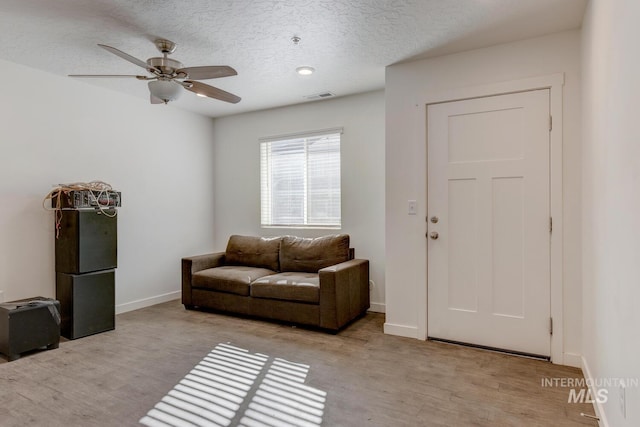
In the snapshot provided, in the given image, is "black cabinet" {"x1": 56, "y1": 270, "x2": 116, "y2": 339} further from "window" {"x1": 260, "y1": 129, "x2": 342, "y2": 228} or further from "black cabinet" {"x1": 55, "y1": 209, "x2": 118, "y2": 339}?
"window" {"x1": 260, "y1": 129, "x2": 342, "y2": 228}

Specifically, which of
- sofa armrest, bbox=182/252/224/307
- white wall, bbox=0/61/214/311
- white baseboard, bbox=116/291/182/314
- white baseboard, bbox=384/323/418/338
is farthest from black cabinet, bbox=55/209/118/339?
white baseboard, bbox=384/323/418/338

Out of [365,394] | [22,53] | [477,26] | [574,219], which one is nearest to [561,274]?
[574,219]

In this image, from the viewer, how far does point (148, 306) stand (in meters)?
4.46

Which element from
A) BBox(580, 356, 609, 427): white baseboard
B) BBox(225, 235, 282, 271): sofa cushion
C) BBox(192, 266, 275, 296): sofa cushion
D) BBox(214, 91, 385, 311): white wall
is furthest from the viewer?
BBox(225, 235, 282, 271): sofa cushion

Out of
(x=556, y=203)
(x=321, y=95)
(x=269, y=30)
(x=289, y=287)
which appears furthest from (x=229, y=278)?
(x=556, y=203)

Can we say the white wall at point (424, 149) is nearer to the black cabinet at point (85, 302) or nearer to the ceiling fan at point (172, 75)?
the ceiling fan at point (172, 75)

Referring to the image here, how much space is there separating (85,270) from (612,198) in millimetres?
3950

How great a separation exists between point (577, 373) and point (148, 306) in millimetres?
4368

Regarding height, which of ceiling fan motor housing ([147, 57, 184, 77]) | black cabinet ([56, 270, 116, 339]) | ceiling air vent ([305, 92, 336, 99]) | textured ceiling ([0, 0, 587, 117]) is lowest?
black cabinet ([56, 270, 116, 339])

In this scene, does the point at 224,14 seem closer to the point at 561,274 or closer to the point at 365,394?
the point at 365,394

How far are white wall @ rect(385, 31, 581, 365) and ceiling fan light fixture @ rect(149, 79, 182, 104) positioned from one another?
185cm

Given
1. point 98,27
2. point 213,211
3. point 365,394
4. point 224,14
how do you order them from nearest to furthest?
point 365,394 → point 224,14 → point 98,27 → point 213,211

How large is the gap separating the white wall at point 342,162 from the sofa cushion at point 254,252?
1.22 feet

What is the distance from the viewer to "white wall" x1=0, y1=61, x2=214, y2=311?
3.33m
